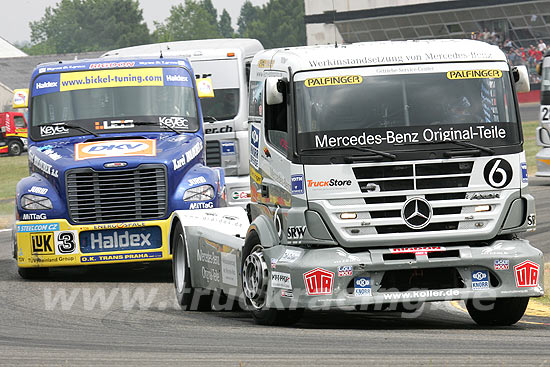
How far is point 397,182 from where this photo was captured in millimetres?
9453

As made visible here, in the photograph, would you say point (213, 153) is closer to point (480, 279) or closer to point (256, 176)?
point (256, 176)

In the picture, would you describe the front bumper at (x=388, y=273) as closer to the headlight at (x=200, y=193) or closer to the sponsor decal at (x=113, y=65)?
the headlight at (x=200, y=193)

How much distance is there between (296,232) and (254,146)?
4.61ft

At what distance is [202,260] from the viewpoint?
38.2ft

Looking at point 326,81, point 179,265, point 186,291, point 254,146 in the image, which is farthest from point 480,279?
point 179,265

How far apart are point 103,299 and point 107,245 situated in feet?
4.78

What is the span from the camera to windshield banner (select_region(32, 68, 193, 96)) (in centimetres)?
1464

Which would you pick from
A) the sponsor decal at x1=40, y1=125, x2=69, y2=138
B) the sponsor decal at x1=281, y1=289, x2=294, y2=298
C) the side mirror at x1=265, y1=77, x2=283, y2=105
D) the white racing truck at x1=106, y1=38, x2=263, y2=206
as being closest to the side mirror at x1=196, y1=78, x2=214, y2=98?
the sponsor decal at x1=40, y1=125, x2=69, y2=138

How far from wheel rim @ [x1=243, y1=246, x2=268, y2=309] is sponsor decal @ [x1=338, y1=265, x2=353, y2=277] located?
740 millimetres

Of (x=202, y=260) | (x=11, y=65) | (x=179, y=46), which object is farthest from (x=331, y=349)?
(x=11, y=65)

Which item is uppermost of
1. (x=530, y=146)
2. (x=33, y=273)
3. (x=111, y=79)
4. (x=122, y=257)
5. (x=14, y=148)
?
(x=111, y=79)

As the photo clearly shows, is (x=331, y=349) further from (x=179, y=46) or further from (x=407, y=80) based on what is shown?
(x=179, y=46)

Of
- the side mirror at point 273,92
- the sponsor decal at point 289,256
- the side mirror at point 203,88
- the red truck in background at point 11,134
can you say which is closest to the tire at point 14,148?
the red truck in background at point 11,134

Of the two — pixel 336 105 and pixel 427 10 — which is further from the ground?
pixel 336 105
